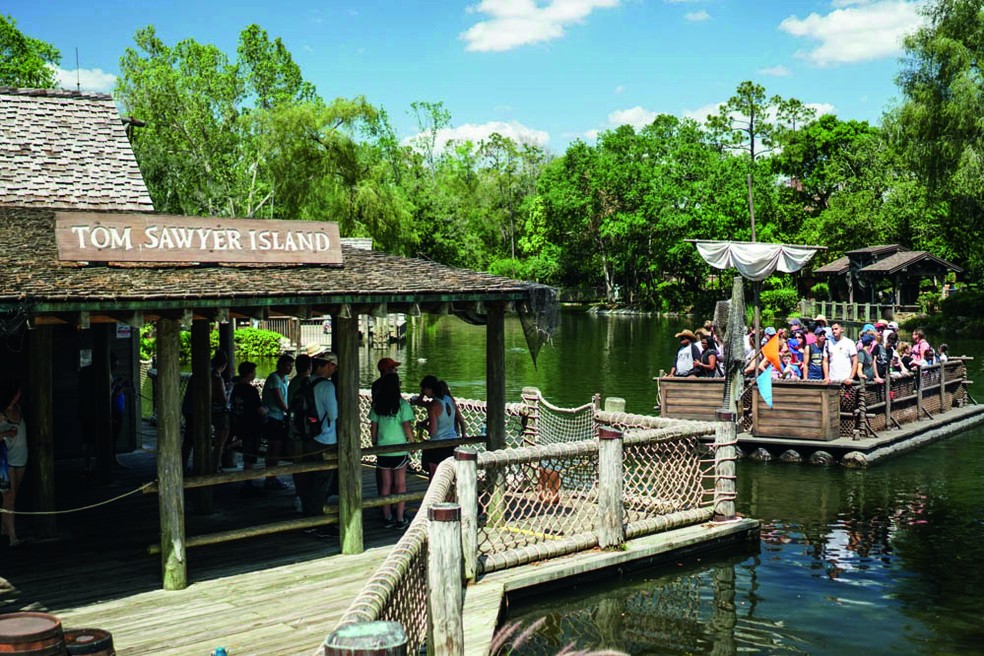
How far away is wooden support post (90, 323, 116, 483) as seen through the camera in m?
14.4

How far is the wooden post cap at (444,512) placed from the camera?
736cm

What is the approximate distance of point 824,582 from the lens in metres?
12.4

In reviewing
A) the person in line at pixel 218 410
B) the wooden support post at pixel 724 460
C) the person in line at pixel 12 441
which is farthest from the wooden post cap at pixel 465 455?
the person in line at pixel 218 410

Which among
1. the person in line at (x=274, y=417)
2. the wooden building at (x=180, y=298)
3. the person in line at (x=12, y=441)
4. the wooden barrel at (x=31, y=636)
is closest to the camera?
the wooden barrel at (x=31, y=636)

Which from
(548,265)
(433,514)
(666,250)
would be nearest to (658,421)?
(433,514)

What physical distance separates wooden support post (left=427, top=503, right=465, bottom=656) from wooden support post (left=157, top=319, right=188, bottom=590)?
3301 millimetres

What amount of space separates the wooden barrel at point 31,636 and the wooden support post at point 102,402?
9.19m

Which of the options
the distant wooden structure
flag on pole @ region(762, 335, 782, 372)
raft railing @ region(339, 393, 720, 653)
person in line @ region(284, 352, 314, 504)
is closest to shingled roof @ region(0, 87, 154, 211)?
person in line @ region(284, 352, 314, 504)

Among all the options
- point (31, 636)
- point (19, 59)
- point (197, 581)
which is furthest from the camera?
point (19, 59)

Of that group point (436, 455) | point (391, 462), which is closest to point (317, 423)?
point (391, 462)

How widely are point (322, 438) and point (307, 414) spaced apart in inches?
13.1

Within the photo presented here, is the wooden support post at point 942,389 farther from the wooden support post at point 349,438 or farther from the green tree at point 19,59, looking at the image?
the green tree at point 19,59

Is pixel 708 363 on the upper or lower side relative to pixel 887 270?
lower

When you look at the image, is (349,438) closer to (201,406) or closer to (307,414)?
(307,414)
